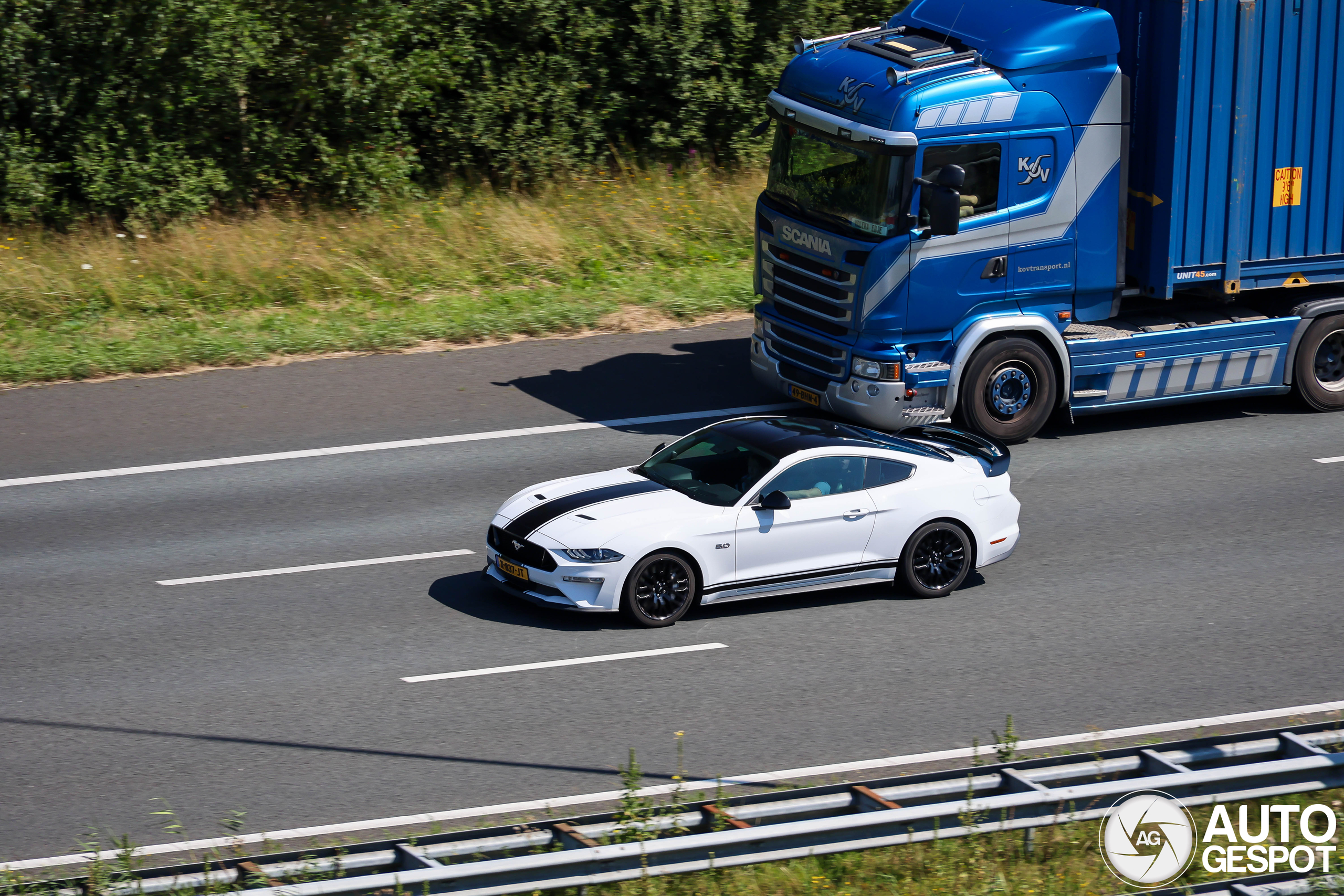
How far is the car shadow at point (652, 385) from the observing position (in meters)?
16.2

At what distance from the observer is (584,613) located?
37.1ft

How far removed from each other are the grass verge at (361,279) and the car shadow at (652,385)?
4.53 feet

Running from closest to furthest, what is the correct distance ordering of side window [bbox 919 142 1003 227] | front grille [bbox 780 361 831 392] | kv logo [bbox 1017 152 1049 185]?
side window [bbox 919 142 1003 227] < kv logo [bbox 1017 152 1049 185] < front grille [bbox 780 361 831 392]

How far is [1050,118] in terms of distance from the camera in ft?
47.1

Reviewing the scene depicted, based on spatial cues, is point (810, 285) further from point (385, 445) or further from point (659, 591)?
point (659, 591)

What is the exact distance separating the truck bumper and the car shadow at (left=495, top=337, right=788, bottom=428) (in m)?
1.56

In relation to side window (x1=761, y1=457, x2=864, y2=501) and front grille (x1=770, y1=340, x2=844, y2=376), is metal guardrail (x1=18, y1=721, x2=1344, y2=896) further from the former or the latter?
front grille (x1=770, y1=340, x2=844, y2=376)

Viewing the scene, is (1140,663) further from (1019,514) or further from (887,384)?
(887,384)

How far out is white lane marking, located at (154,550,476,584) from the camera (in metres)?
11.9

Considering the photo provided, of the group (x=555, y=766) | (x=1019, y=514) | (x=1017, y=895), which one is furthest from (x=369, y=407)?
(x=1017, y=895)

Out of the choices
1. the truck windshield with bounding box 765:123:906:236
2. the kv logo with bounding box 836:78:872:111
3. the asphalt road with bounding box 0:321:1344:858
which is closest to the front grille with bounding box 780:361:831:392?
the asphalt road with bounding box 0:321:1344:858

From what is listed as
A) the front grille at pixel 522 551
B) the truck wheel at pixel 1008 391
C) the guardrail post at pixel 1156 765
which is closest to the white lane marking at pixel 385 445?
the truck wheel at pixel 1008 391

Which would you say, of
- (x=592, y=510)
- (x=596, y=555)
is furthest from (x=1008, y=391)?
(x=596, y=555)

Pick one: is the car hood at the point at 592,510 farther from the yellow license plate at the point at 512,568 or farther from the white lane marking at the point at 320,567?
the white lane marking at the point at 320,567
